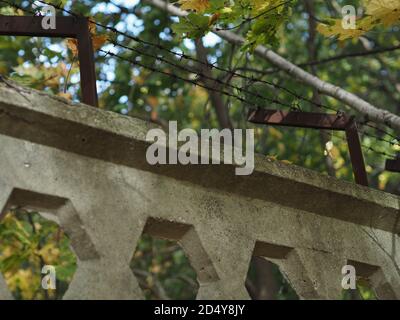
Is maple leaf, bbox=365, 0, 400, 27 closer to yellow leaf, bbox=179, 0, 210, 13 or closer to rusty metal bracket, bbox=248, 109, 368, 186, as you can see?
rusty metal bracket, bbox=248, 109, 368, 186

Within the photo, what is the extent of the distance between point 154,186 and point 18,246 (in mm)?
4666

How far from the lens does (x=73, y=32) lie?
2.11 metres

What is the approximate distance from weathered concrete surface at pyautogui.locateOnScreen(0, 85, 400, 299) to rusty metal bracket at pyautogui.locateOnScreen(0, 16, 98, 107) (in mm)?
181

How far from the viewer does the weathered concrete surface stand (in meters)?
1.79

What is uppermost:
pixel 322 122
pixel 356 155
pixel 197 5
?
pixel 197 5

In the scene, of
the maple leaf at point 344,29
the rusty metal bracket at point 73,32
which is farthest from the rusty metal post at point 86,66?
the maple leaf at point 344,29

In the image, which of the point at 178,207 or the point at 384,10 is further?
the point at 384,10

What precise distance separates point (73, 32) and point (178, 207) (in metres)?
0.70

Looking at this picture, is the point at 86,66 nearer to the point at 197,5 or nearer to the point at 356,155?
the point at 197,5

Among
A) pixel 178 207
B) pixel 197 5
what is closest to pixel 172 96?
pixel 197 5
